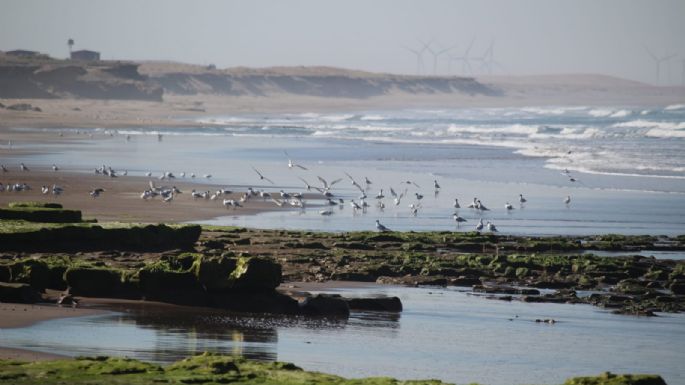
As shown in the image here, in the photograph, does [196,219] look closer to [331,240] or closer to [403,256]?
[331,240]

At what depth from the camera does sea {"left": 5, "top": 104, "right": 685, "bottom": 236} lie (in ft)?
102

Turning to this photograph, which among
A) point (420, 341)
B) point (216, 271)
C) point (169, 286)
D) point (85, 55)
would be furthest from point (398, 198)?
point (85, 55)

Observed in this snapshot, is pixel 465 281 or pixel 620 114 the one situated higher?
pixel 620 114

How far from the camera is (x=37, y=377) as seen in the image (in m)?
11.2

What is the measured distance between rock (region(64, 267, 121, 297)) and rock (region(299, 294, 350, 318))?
3095 millimetres

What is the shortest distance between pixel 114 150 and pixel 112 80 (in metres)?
93.7

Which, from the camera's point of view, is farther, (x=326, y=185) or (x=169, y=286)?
(x=326, y=185)

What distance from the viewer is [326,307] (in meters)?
16.8

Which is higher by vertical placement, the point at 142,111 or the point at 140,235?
the point at 142,111

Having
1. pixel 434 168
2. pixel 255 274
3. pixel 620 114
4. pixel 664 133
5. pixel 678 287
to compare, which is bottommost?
pixel 678 287

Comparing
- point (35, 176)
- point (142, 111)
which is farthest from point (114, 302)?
point (142, 111)

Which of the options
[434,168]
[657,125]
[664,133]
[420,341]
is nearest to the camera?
[420,341]

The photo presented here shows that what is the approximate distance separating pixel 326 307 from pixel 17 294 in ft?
15.1

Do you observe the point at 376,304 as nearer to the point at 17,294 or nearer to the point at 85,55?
the point at 17,294
